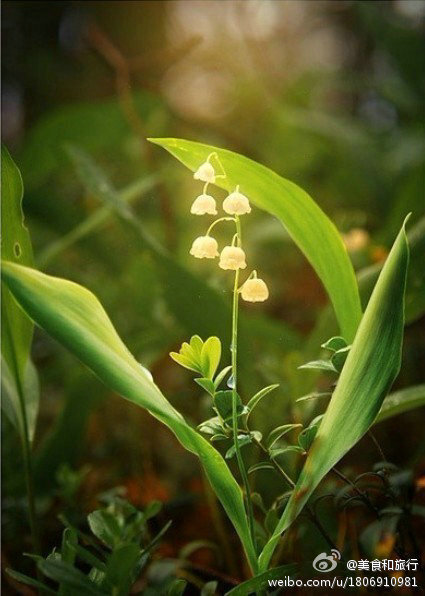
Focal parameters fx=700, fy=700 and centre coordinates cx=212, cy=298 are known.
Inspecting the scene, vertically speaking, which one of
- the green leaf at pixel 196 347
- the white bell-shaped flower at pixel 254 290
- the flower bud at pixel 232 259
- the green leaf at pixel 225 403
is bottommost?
the green leaf at pixel 225 403

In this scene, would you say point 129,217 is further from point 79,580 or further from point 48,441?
point 79,580

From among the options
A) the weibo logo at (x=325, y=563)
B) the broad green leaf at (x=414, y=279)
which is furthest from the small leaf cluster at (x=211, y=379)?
the broad green leaf at (x=414, y=279)

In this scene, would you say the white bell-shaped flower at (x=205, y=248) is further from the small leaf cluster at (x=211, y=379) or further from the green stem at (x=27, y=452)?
the green stem at (x=27, y=452)

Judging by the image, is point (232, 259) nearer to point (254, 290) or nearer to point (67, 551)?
point (254, 290)

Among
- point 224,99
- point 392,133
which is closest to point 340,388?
point 392,133

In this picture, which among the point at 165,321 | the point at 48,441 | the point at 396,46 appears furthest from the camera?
the point at 396,46

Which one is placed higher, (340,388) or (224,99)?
(224,99)
